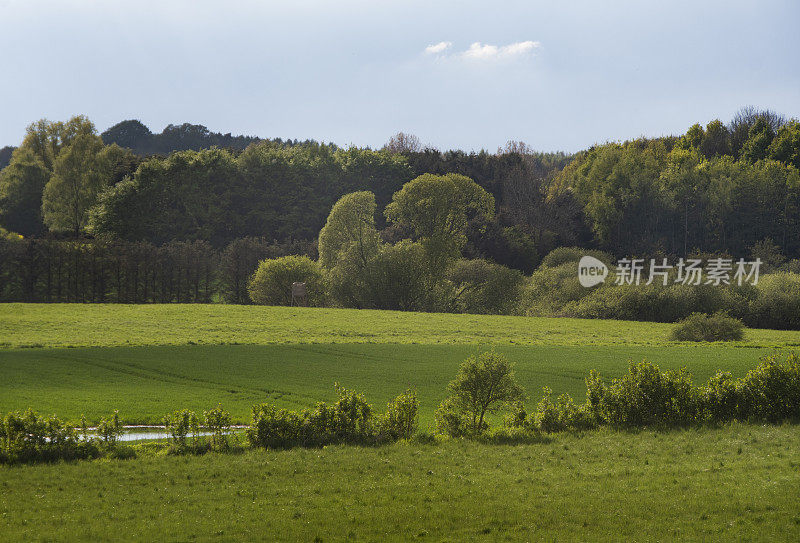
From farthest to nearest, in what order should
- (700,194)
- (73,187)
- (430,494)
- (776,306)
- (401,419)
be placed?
1. (73,187)
2. (700,194)
3. (776,306)
4. (401,419)
5. (430,494)

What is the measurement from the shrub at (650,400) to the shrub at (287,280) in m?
53.1

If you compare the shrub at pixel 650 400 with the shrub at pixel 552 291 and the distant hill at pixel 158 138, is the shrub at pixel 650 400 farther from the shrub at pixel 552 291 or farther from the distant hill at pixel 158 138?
the distant hill at pixel 158 138

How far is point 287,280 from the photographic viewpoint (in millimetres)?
77062

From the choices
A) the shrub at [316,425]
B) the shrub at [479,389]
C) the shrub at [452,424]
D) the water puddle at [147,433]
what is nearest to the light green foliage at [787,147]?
the shrub at [479,389]

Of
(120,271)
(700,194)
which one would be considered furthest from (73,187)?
(700,194)

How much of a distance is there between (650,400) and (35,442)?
1976 centimetres

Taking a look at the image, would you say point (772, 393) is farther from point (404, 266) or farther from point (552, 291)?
point (552, 291)

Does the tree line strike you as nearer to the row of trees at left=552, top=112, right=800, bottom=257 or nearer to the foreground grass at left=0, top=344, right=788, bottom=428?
the row of trees at left=552, top=112, right=800, bottom=257

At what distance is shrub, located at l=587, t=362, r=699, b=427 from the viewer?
82.6ft

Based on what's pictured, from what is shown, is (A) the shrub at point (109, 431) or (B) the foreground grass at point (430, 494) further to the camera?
(A) the shrub at point (109, 431)

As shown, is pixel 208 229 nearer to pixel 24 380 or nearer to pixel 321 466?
pixel 24 380

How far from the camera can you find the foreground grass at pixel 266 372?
2941 centimetres

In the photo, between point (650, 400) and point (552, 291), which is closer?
point (650, 400)

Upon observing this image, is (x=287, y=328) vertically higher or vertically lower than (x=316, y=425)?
lower
